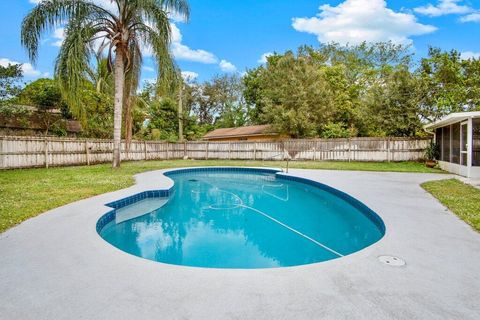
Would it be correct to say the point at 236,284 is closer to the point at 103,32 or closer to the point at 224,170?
the point at 224,170

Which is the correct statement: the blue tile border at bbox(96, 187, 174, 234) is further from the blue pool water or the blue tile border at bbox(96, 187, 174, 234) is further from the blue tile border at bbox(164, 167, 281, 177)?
the blue tile border at bbox(164, 167, 281, 177)

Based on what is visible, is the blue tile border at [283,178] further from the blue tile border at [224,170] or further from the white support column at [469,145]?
the white support column at [469,145]

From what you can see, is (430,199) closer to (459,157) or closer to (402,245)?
(402,245)

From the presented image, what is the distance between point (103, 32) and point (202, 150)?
9.73 metres

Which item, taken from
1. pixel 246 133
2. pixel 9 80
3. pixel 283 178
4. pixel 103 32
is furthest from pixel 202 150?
pixel 9 80

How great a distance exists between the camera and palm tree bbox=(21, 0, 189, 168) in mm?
9469

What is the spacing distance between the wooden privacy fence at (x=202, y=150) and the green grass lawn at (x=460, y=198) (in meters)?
7.94

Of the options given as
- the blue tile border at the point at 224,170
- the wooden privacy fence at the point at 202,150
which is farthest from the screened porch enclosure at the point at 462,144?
the blue tile border at the point at 224,170

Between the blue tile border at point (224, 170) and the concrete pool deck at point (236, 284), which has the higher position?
the blue tile border at point (224, 170)

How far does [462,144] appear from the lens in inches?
362

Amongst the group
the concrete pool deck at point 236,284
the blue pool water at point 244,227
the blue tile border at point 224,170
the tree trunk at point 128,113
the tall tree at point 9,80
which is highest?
the tall tree at point 9,80

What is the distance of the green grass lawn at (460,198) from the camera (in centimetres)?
421

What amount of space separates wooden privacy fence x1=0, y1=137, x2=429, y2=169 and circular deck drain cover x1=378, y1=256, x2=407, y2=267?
13.1 m

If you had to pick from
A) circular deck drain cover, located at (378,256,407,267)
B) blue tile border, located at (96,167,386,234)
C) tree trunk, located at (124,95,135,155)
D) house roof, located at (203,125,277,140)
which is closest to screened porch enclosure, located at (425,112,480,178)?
blue tile border, located at (96,167,386,234)
